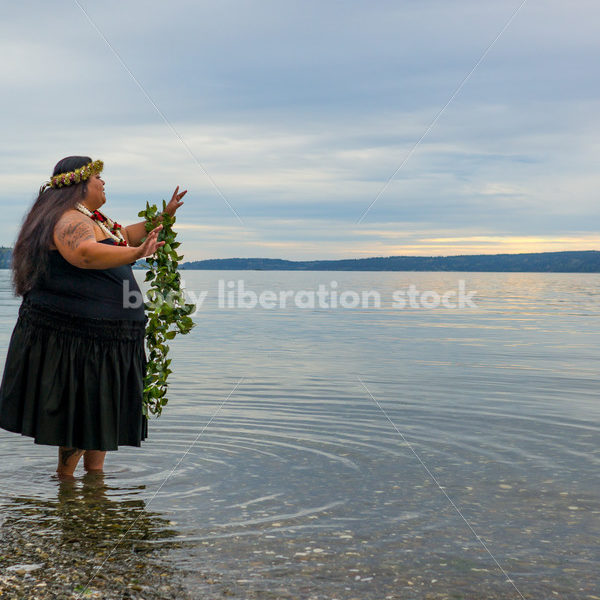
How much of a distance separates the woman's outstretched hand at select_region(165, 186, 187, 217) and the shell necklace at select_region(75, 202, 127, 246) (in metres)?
0.46

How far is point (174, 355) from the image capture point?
57.4ft

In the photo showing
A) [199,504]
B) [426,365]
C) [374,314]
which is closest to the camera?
[199,504]

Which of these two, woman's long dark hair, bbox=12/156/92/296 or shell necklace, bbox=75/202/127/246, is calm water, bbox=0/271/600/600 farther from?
shell necklace, bbox=75/202/127/246

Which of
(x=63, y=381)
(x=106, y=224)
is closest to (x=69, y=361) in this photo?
(x=63, y=381)

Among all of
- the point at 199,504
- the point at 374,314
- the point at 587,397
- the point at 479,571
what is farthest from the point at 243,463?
the point at 374,314

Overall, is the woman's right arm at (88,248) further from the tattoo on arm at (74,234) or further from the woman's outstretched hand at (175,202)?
the woman's outstretched hand at (175,202)

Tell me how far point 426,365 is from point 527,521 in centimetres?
1033

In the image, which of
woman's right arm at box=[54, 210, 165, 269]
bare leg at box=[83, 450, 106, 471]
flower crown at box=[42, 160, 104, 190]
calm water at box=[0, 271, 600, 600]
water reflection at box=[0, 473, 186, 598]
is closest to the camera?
water reflection at box=[0, 473, 186, 598]

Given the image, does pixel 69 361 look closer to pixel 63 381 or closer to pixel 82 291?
pixel 63 381

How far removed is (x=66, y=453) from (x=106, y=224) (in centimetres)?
192

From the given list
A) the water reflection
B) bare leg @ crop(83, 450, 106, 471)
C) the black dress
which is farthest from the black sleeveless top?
the water reflection

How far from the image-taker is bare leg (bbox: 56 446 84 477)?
6.35 m

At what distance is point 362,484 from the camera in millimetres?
6398

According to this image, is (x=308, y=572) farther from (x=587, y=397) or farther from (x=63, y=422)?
(x=587, y=397)
